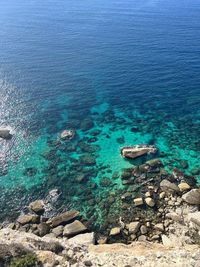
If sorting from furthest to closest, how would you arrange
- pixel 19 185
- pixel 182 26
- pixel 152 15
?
pixel 152 15
pixel 182 26
pixel 19 185

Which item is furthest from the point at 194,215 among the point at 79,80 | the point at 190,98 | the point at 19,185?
the point at 79,80

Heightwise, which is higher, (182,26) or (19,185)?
(182,26)

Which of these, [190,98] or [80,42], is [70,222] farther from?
[80,42]

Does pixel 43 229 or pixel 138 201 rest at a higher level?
pixel 138 201

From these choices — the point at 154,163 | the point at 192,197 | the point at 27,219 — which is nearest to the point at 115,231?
the point at 27,219

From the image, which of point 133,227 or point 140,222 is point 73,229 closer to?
point 133,227
